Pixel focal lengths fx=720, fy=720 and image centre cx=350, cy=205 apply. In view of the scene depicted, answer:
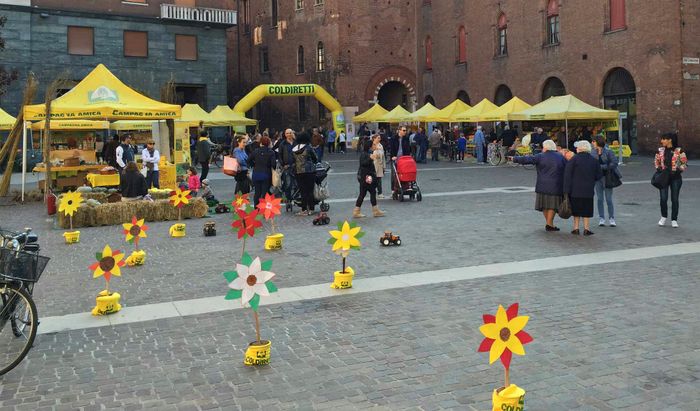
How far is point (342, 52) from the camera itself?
47406 millimetres

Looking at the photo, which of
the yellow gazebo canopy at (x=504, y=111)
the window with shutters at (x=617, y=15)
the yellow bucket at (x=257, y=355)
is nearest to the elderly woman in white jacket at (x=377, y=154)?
the yellow bucket at (x=257, y=355)

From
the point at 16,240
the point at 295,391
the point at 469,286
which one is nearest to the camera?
the point at 295,391

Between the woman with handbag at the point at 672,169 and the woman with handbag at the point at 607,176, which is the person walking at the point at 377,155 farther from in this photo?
the woman with handbag at the point at 672,169

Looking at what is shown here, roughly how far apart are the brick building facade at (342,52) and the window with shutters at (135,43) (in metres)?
13.3

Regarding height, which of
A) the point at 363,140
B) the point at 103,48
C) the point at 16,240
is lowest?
the point at 16,240

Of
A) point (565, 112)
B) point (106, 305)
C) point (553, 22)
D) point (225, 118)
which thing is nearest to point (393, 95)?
point (553, 22)

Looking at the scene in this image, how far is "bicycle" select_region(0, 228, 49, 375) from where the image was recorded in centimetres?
559

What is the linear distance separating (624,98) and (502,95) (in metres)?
9.16

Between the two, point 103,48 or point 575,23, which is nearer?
point 575,23

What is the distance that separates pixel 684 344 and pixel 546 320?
1.21 m

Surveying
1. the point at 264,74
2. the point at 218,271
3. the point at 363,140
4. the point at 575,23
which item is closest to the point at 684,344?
the point at 218,271

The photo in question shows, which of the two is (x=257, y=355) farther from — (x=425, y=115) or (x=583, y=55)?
(x=583, y=55)

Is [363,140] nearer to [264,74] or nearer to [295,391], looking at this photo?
[295,391]

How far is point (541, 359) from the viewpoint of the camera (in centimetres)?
562
